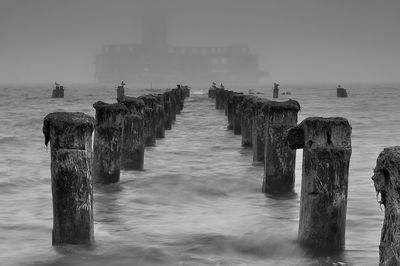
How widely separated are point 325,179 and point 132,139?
614 centimetres

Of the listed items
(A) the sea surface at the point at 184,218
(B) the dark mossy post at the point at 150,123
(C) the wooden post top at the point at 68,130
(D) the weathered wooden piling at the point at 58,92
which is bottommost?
(D) the weathered wooden piling at the point at 58,92

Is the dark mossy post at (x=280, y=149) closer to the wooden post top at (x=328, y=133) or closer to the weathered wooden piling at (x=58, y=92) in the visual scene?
the wooden post top at (x=328, y=133)

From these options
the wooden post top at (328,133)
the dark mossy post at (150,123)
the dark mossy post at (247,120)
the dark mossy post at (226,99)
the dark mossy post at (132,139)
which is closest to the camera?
the wooden post top at (328,133)

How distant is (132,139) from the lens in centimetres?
1169

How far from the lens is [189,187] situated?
34.2 ft

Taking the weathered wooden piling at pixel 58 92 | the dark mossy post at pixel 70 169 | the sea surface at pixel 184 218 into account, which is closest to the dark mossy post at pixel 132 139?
the sea surface at pixel 184 218

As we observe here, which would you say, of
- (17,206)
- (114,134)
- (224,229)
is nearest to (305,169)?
(224,229)

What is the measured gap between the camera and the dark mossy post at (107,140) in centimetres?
963

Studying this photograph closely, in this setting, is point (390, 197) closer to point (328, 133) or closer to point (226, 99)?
point (328, 133)

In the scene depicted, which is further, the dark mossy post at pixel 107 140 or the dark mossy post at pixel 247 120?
the dark mossy post at pixel 247 120

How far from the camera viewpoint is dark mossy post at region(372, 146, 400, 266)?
3.90 m

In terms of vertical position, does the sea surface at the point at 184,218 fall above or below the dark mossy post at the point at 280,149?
below

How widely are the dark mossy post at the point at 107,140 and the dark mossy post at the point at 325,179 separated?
4.10 m

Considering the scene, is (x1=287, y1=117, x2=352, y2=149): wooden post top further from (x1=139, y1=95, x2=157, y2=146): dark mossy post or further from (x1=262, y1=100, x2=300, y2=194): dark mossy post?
(x1=139, y1=95, x2=157, y2=146): dark mossy post
